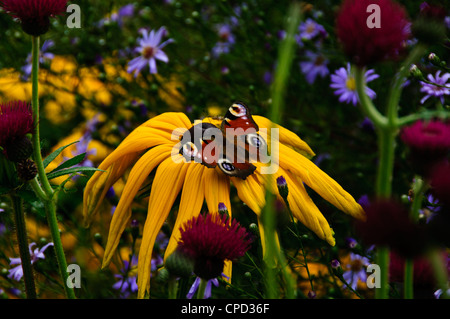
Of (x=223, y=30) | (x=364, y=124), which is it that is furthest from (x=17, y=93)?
(x=364, y=124)

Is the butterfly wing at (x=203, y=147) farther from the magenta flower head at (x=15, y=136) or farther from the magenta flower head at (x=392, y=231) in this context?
the magenta flower head at (x=392, y=231)

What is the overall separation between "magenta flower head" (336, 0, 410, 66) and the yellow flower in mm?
371

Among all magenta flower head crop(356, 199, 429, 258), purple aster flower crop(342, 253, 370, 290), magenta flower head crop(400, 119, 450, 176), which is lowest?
magenta flower head crop(356, 199, 429, 258)

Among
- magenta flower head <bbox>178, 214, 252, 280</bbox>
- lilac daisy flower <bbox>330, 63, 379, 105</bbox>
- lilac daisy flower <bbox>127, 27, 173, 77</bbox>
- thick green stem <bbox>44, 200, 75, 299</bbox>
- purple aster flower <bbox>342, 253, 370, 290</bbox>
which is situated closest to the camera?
magenta flower head <bbox>178, 214, 252, 280</bbox>

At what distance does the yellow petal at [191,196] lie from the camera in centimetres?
74

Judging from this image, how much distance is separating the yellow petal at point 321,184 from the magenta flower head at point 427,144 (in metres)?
0.37

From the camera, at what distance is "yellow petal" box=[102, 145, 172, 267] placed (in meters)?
0.82

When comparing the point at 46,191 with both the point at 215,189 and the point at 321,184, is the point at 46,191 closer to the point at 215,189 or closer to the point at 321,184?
the point at 215,189

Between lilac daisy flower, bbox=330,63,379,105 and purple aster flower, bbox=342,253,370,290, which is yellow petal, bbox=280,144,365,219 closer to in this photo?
purple aster flower, bbox=342,253,370,290

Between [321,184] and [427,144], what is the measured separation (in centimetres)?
40

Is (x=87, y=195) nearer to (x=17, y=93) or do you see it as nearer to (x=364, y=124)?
(x=364, y=124)

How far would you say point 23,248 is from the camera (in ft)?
2.47

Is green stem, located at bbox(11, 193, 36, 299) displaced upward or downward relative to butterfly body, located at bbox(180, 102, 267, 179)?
downward

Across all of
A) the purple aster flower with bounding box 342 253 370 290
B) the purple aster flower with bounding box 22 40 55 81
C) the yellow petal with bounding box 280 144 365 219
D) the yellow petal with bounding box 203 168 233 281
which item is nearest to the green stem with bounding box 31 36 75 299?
the yellow petal with bounding box 203 168 233 281
